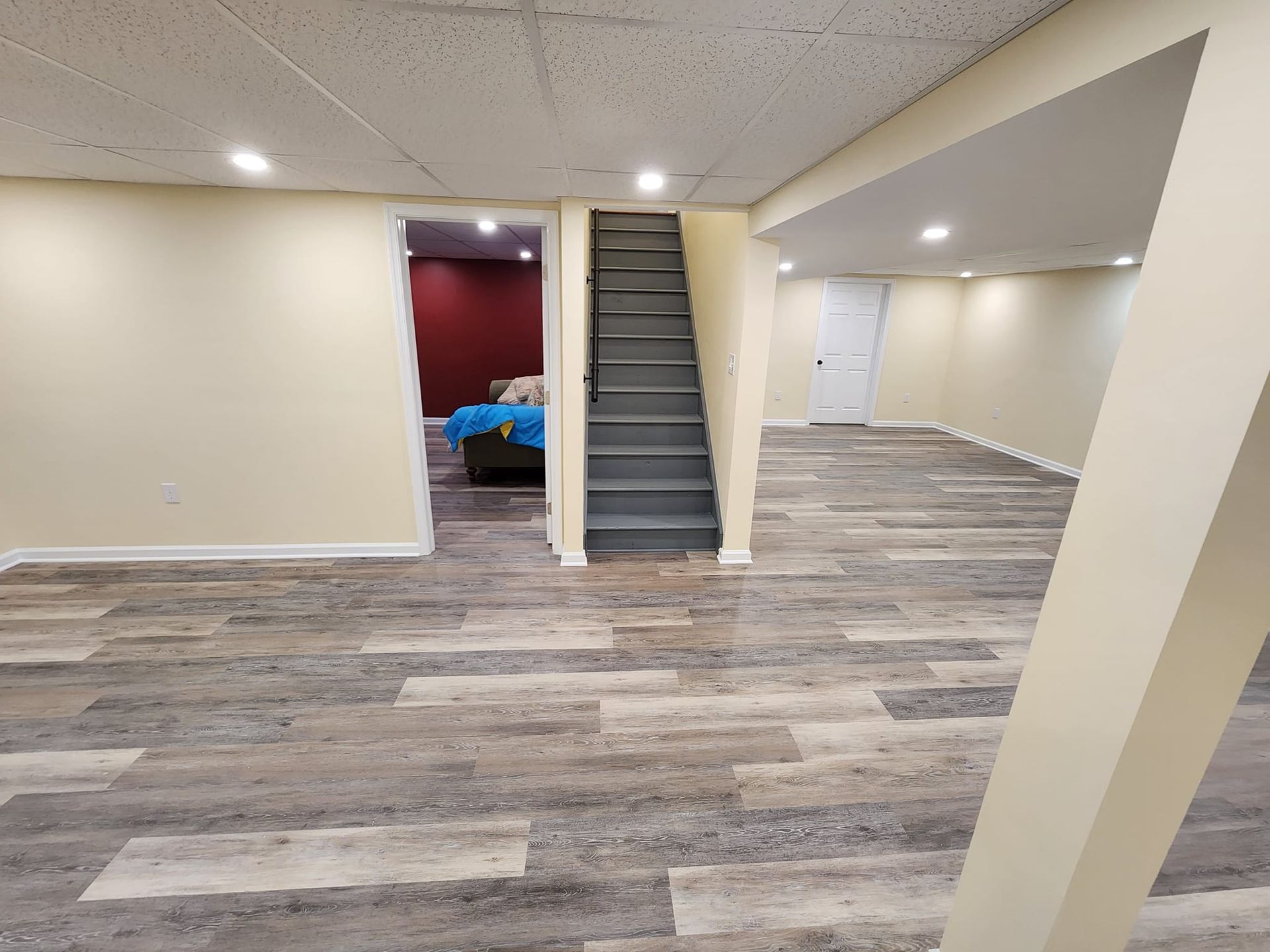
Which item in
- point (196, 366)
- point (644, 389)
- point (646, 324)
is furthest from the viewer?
point (646, 324)

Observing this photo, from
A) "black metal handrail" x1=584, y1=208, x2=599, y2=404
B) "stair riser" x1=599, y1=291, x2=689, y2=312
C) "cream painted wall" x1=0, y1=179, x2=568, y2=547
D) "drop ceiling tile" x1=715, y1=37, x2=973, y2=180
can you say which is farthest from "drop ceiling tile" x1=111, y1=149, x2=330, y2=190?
"stair riser" x1=599, y1=291, x2=689, y2=312

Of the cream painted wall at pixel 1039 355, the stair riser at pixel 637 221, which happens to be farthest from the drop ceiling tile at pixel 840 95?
the cream painted wall at pixel 1039 355

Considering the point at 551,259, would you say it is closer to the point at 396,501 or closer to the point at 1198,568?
the point at 396,501

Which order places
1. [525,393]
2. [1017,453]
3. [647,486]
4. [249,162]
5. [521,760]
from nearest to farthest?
[521,760], [249,162], [647,486], [525,393], [1017,453]

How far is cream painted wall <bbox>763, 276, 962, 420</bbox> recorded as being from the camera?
727 cm

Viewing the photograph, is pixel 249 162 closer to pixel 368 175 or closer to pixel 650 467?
pixel 368 175

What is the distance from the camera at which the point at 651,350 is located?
4438 mm

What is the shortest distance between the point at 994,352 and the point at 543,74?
24.2 feet

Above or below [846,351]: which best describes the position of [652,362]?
below

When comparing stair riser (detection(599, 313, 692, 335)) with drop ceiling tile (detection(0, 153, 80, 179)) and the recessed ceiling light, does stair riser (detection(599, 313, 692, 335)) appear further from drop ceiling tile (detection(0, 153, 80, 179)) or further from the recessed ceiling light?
drop ceiling tile (detection(0, 153, 80, 179))

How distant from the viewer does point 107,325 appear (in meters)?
2.83

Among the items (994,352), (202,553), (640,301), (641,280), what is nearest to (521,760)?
(202,553)

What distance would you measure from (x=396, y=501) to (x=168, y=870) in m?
2.14

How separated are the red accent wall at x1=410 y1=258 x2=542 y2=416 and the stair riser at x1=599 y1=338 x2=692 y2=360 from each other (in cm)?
289
